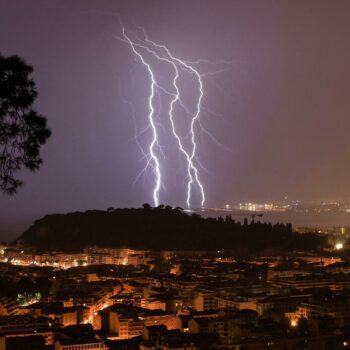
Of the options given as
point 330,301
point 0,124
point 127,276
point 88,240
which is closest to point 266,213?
point 88,240

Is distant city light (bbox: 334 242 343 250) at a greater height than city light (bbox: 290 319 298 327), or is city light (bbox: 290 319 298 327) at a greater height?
distant city light (bbox: 334 242 343 250)

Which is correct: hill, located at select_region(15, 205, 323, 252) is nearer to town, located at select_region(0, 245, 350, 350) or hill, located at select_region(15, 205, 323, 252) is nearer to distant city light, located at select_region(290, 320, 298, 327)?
town, located at select_region(0, 245, 350, 350)

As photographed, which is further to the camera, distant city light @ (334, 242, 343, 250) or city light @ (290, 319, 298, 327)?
distant city light @ (334, 242, 343, 250)

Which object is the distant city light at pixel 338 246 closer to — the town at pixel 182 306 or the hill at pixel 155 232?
Result: the hill at pixel 155 232

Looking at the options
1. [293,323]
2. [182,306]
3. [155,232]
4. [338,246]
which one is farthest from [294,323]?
[155,232]

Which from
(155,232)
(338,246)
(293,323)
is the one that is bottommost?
(293,323)

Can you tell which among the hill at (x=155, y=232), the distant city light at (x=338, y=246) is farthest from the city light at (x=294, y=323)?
the distant city light at (x=338, y=246)

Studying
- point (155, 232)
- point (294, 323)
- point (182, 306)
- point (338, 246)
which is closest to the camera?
point (294, 323)

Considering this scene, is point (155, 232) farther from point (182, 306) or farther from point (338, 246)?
point (182, 306)

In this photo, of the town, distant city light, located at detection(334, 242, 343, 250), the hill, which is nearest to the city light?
the town
